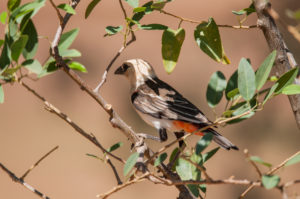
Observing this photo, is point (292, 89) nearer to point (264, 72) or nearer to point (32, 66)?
point (264, 72)

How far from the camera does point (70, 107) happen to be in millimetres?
6203

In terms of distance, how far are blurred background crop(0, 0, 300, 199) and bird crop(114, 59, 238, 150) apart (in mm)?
2460

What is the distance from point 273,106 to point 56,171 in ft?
9.26

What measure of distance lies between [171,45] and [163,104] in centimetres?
111

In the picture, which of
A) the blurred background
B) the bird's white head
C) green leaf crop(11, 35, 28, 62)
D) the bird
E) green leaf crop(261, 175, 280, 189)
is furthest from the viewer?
the blurred background

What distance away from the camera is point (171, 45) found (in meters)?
1.70

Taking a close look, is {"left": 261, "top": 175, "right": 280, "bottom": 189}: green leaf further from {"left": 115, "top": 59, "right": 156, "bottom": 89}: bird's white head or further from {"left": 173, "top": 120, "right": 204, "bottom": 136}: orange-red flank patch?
{"left": 115, "top": 59, "right": 156, "bottom": 89}: bird's white head

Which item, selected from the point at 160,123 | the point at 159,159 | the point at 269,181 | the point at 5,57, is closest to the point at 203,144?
the point at 159,159

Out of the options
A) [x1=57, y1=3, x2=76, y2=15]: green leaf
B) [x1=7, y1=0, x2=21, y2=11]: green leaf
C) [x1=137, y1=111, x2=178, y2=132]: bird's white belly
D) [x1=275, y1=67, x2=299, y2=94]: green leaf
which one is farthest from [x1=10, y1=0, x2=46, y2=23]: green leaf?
[x1=137, y1=111, x2=178, y2=132]: bird's white belly

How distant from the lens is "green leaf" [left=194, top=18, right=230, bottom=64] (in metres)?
1.67

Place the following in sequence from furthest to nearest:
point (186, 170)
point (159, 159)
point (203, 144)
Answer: point (186, 170) < point (159, 159) < point (203, 144)

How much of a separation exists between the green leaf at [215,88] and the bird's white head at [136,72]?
1.63 meters

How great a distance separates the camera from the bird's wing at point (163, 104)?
2.50 meters

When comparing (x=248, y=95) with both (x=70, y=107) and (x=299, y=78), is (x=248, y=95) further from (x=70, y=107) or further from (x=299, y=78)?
(x=70, y=107)
